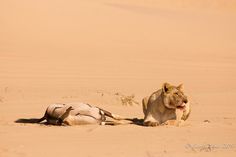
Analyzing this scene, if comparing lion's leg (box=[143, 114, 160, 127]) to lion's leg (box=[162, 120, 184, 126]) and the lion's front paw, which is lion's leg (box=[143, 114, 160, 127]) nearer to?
the lion's front paw

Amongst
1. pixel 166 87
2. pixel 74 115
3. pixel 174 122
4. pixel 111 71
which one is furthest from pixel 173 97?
pixel 111 71

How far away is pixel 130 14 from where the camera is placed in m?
36.8

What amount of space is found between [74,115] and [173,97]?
1604mm

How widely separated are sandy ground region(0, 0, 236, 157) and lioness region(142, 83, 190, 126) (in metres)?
0.25

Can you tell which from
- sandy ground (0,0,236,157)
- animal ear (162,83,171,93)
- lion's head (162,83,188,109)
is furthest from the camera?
animal ear (162,83,171,93)

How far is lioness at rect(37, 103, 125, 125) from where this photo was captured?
9648 millimetres

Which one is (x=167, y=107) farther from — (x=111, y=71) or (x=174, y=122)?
(x=111, y=71)

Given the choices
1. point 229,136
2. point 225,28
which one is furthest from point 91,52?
point 229,136

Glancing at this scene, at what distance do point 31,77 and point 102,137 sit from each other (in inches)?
351

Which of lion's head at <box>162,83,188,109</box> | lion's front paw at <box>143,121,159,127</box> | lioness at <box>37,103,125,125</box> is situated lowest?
lion's front paw at <box>143,121,159,127</box>

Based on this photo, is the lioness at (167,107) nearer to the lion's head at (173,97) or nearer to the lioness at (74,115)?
the lion's head at (173,97)

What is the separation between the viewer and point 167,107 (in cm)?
977

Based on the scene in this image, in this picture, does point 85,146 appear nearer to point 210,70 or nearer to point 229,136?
point 229,136

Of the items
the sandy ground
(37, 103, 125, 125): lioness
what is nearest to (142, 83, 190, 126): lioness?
the sandy ground
